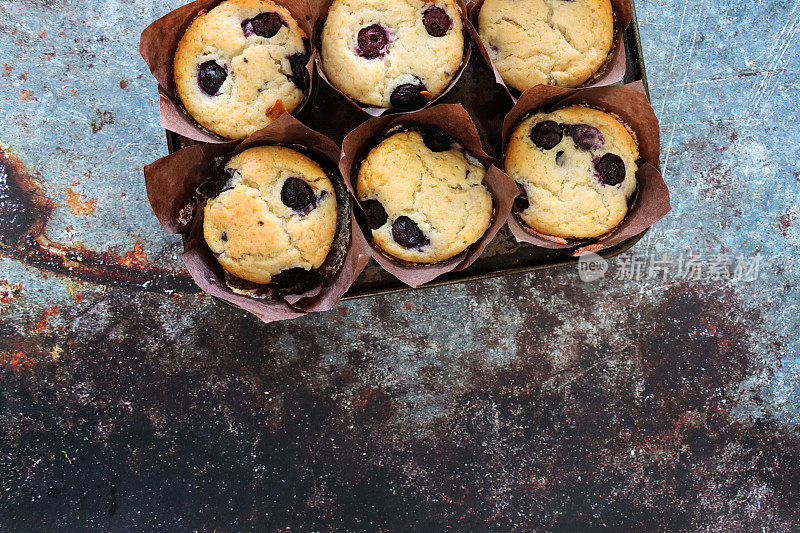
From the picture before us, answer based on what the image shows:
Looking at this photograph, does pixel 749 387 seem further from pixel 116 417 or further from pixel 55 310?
pixel 55 310

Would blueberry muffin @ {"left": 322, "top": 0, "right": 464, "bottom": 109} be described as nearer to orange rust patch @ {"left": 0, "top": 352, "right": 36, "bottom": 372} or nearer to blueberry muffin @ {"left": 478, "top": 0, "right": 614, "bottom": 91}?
blueberry muffin @ {"left": 478, "top": 0, "right": 614, "bottom": 91}

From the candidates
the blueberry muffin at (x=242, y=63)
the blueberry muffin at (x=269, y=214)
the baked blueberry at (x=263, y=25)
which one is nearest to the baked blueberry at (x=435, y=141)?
the blueberry muffin at (x=269, y=214)

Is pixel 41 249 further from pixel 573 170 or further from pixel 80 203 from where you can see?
pixel 573 170

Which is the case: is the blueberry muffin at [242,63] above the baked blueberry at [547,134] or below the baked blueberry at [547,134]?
above

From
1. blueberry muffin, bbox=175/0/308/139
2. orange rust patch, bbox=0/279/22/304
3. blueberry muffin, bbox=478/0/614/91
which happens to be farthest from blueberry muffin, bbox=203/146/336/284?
orange rust patch, bbox=0/279/22/304

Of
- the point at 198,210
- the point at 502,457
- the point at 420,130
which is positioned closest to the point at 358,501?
the point at 502,457

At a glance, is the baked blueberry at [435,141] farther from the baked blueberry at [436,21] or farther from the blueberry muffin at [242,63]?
the blueberry muffin at [242,63]
